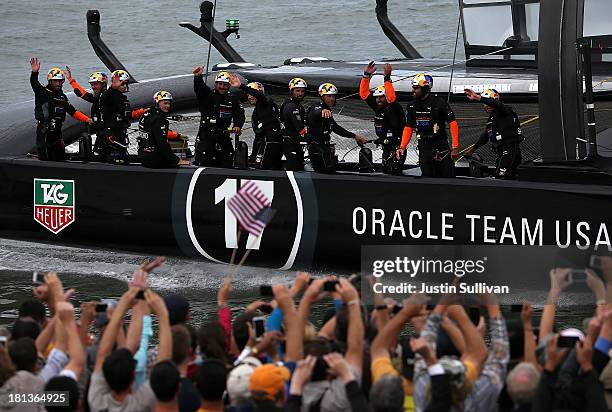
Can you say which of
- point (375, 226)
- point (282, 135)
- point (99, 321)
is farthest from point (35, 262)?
point (99, 321)

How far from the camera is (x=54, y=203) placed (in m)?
16.1

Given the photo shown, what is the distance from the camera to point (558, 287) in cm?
784

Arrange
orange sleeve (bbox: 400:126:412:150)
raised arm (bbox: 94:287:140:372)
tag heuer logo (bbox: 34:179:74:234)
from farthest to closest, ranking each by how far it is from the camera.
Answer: tag heuer logo (bbox: 34:179:74:234), orange sleeve (bbox: 400:126:412:150), raised arm (bbox: 94:287:140:372)

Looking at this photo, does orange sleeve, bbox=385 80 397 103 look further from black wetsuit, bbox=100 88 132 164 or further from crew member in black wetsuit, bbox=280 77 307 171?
Answer: black wetsuit, bbox=100 88 132 164

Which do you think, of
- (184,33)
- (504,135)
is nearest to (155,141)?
(504,135)

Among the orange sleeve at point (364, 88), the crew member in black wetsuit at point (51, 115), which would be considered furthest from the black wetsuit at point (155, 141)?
the orange sleeve at point (364, 88)

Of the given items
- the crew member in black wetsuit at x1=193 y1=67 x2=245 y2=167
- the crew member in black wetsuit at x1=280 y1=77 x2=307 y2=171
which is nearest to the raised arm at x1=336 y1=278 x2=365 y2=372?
the crew member in black wetsuit at x1=280 y1=77 x2=307 y2=171

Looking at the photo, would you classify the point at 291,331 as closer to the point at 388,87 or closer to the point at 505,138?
the point at 505,138

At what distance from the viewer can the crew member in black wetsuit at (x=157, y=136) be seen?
15250 millimetres

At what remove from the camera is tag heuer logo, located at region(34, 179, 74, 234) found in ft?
52.6

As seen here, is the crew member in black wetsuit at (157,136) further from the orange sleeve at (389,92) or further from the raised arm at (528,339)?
the raised arm at (528,339)

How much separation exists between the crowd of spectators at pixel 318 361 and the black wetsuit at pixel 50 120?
26.8ft

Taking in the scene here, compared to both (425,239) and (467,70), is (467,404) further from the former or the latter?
(467,70)

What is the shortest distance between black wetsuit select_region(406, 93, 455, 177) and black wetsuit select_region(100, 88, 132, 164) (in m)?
3.65
